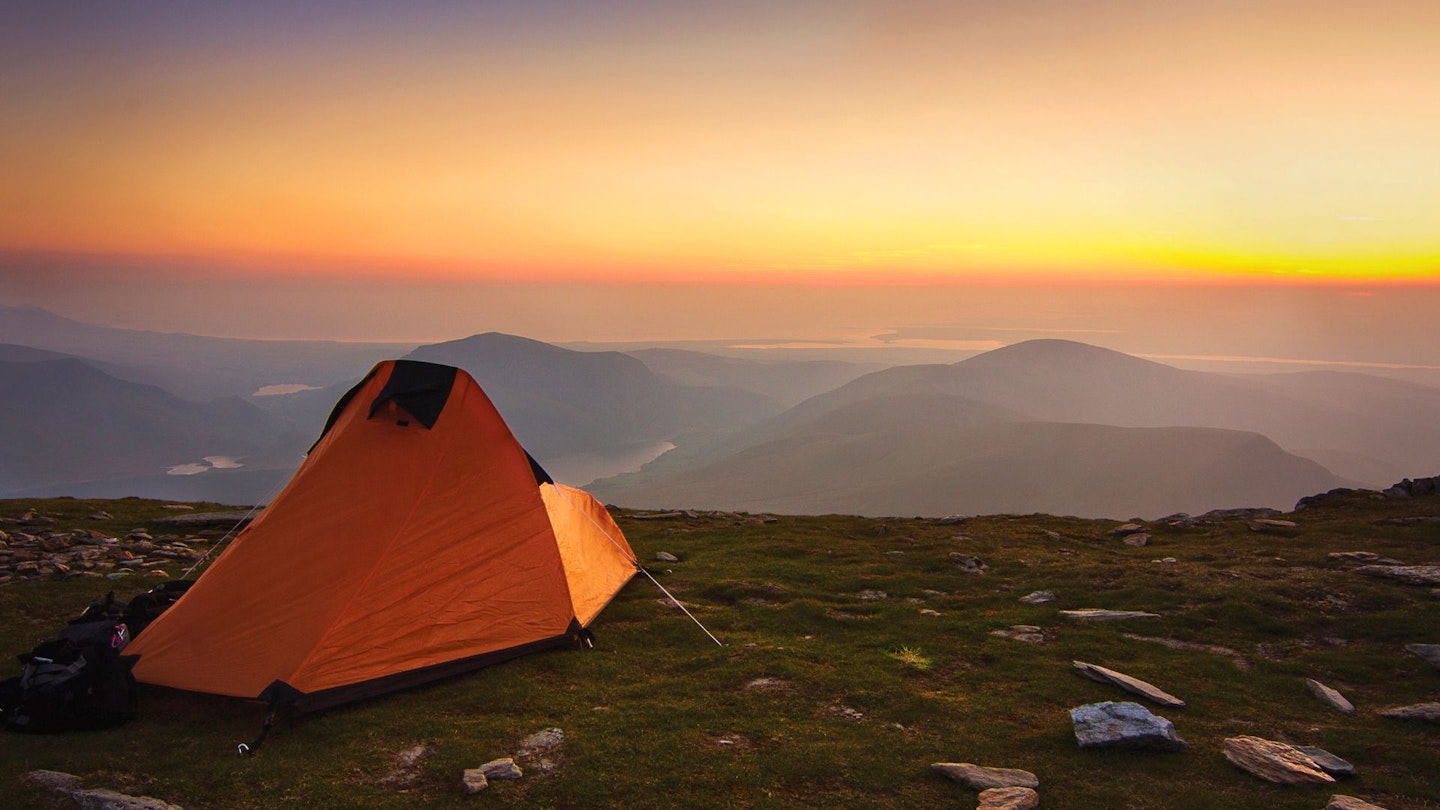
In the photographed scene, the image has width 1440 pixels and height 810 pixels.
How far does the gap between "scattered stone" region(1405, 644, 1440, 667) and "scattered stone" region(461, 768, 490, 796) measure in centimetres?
1576

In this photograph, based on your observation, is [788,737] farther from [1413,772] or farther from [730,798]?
[1413,772]

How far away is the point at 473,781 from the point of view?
830 cm

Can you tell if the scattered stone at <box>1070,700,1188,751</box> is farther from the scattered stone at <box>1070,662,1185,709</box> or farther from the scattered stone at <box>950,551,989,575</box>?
the scattered stone at <box>950,551,989,575</box>

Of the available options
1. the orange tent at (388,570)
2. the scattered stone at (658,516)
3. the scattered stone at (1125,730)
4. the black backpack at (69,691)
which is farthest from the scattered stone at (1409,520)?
the black backpack at (69,691)

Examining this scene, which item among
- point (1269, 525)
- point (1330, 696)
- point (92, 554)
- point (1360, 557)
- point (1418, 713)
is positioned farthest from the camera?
point (1269, 525)

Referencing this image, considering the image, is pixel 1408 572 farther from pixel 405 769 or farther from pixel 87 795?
pixel 87 795

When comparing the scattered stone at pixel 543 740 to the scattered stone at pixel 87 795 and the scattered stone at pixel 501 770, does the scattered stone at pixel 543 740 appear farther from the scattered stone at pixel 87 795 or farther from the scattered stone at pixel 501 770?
the scattered stone at pixel 87 795

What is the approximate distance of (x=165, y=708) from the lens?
10469 millimetres

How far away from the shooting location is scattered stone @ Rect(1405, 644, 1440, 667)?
39.4 feet

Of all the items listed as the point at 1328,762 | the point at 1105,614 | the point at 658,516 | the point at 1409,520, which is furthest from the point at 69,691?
the point at 1409,520

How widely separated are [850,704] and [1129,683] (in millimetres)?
4641

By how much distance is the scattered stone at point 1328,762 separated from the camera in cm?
842

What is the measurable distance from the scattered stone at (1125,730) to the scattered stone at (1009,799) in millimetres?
Answer: 1704

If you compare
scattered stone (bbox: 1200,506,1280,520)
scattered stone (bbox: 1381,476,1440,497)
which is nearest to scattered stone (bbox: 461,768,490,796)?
scattered stone (bbox: 1200,506,1280,520)
